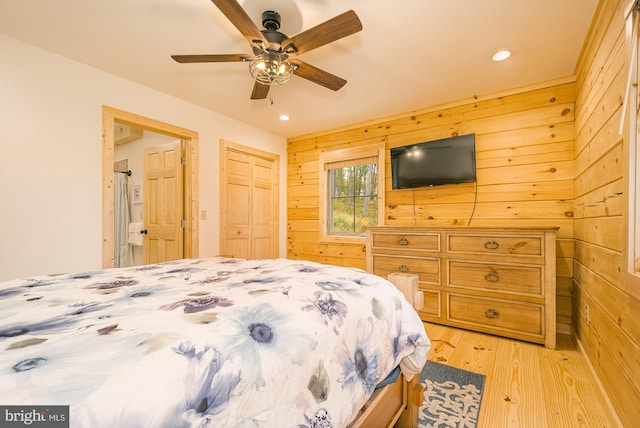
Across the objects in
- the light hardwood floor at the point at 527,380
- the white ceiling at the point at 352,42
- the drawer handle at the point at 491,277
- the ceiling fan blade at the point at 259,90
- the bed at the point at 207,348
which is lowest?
the light hardwood floor at the point at 527,380

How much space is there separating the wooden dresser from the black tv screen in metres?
0.63

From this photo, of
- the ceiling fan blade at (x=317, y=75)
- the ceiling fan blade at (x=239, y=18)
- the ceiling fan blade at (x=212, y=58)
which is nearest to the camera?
the ceiling fan blade at (x=239, y=18)

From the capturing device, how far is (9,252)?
82.7 inches

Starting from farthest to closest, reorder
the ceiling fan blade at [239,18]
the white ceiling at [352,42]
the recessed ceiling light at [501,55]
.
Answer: the recessed ceiling light at [501,55] → the white ceiling at [352,42] → the ceiling fan blade at [239,18]

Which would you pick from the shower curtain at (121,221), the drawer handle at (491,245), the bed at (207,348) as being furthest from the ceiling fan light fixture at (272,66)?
the shower curtain at (121,221)

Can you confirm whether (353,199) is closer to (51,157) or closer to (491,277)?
(491,277)

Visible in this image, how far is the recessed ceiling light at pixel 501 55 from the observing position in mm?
2268

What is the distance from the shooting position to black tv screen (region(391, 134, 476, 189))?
2959 millimetres

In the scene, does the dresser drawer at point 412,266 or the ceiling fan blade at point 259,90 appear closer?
the ceiling fan blade at point 259,90

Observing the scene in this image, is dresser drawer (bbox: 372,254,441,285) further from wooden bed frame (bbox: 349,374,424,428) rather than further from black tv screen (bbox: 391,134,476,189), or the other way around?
wooden bed frame (bbox: 349,374,424,428)

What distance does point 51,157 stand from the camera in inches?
90.7

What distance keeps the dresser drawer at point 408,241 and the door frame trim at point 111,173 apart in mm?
2102

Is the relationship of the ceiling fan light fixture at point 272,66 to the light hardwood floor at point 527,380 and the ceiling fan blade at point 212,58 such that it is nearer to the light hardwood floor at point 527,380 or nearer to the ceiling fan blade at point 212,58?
the ceiling fan blade at point 212,58

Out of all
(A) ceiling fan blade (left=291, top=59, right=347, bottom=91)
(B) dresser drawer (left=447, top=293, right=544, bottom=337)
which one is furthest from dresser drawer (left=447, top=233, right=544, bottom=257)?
(A) ceiling fan blade (left=291, top=59, right=347, bottom=91)
